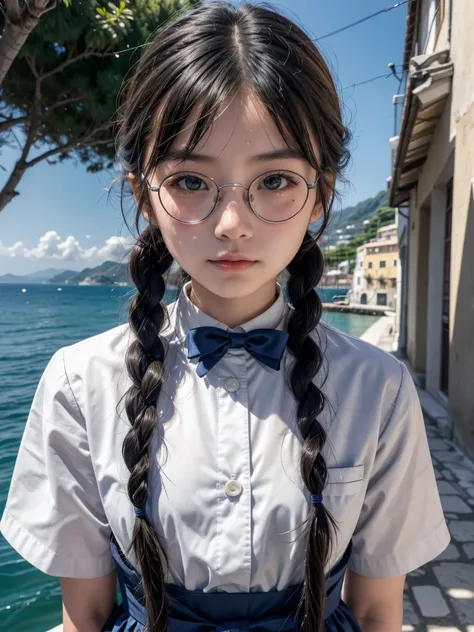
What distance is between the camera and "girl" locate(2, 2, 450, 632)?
0.92 metres

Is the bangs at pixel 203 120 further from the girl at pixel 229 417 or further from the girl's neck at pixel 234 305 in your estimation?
the girl's neck at pixel 234 305

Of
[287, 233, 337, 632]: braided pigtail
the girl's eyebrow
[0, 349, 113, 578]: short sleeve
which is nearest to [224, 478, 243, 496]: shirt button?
[287, 233, 337, 632]: braided pigtail

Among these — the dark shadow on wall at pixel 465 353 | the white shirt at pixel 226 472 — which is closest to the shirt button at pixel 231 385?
the white shirt at pixel 226 472

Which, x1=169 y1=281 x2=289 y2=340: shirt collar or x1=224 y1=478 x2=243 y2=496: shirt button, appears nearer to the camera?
x1=224 y1=478 x2=243 y2=496: shirt button

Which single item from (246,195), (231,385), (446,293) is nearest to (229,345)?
(231,385)

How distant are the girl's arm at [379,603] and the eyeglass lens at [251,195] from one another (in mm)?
809

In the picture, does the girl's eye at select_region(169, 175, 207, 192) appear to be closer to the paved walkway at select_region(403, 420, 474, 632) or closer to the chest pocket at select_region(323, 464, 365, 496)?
the chest pocket at select_region(323, 464, 365, 496)

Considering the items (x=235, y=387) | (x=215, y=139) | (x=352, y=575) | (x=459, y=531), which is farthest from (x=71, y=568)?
(x=459, y=531)

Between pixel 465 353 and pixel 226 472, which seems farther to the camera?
pixel 465 353

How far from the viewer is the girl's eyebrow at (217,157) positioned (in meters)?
0.90

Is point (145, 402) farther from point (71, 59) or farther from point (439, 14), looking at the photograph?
point (439, 14)

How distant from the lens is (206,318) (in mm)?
1100

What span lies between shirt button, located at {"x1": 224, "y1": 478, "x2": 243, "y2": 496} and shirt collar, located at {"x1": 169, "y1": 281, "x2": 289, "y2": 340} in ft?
1.06

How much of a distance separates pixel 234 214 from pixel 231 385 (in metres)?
0.36
